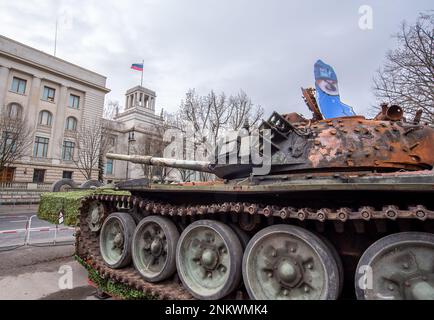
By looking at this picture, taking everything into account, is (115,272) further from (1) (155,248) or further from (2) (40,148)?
(2) (40,148)

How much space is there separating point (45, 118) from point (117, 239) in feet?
121

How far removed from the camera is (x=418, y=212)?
2469mm

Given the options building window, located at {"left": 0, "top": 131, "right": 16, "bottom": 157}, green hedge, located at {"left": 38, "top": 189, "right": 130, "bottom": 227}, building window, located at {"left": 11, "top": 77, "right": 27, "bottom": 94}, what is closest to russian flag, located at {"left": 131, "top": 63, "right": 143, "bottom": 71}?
building window, located at {"left": 11, "top": 77, "right": 27, "bottom": 94}

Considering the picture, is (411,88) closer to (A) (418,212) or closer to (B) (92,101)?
(A) (418,212)

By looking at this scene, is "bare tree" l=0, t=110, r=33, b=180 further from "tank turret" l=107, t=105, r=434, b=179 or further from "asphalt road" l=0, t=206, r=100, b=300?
"tank turret" l=107, t=105, r=434, b=179

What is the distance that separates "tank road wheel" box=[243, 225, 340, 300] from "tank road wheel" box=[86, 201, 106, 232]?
362 cm

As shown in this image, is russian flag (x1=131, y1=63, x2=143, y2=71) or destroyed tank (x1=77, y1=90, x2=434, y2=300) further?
russian flag (x1=131, y1=63, x2=143, y2=71)

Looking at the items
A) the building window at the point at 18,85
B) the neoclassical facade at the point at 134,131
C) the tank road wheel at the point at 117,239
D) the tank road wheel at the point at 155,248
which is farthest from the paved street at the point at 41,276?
the building window at the point at 18,85

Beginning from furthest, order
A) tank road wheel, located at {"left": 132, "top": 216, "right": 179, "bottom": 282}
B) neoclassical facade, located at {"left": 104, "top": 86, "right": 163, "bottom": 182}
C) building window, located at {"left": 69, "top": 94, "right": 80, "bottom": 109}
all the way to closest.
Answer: building window, located at {"left": 69, "top": 94, "right": 80, "bottom": 109} < neoclassical facade, located at {"left": 104, "top": 86, "right": 163, "bottom": 182} < tank road wheel, located at {"left": 132, "top": 216, "right": 179, "bottom": 282}

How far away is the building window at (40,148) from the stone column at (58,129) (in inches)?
21.2

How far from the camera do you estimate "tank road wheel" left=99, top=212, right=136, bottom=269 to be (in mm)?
5133

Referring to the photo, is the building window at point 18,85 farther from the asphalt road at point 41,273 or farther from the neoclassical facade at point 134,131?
the asphalt road at point 41,273
